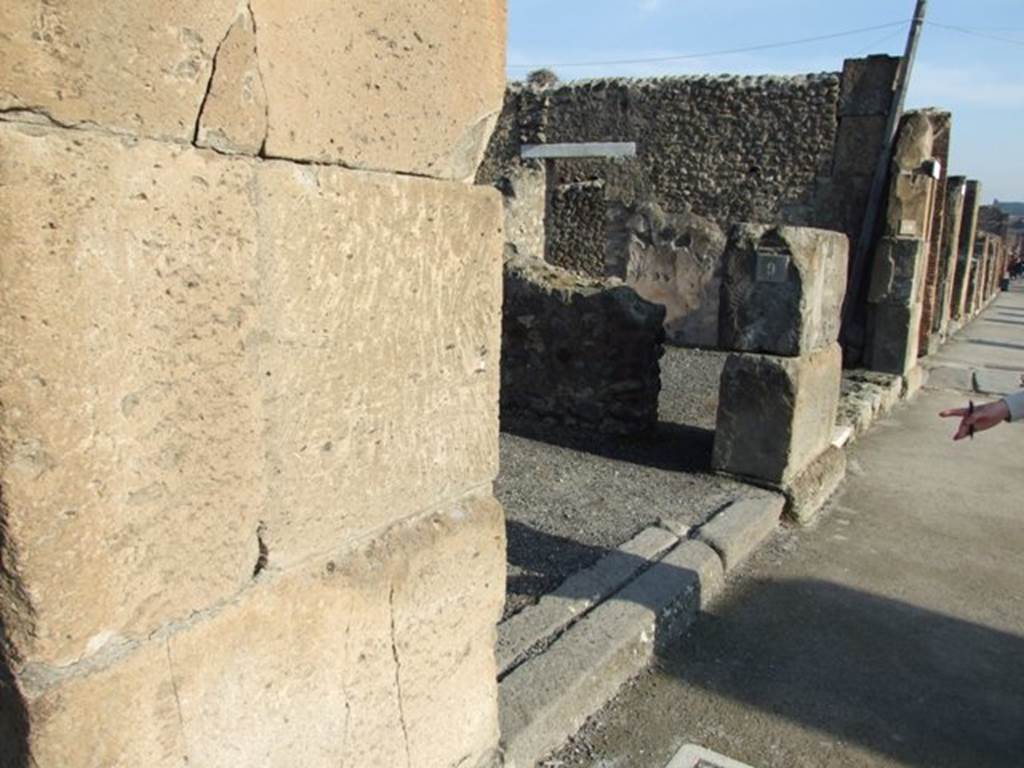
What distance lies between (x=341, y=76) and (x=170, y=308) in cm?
50

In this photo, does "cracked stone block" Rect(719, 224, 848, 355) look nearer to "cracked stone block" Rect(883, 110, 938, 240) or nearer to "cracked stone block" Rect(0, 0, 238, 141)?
"cracked stone block" Rect(0, 0, 238, 141)

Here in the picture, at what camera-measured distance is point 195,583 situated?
1258 mm

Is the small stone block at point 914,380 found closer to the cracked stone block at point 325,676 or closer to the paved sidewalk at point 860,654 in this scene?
the paved sidewalk at point 860,654

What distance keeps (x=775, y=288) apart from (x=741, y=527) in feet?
4.22

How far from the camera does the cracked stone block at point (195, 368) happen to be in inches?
40.1

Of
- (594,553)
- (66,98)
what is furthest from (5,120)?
(594,553)

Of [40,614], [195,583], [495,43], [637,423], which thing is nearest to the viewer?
[40,614]

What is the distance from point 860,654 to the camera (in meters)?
3.12

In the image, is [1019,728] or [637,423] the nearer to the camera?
[1019,728]

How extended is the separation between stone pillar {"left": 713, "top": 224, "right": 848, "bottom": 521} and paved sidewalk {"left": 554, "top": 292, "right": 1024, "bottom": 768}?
0.42 meters

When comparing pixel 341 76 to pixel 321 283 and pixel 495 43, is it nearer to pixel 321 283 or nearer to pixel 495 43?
pixel 321 283

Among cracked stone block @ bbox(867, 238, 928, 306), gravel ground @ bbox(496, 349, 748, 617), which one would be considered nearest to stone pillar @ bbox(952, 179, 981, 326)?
cracked stone block @ bbox(867, 238, 928, 306)

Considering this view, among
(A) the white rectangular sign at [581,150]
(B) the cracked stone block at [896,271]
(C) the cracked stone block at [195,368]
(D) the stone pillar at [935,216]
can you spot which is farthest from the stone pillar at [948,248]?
(C) the cracked stone block at [195,368]

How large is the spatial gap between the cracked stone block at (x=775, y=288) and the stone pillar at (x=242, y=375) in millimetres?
2858
